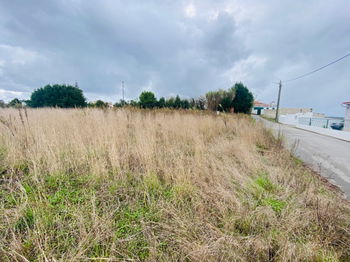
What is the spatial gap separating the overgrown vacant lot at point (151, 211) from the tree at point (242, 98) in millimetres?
24543

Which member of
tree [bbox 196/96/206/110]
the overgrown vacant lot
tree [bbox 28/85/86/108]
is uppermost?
tree [bbox 28/85/86/108]

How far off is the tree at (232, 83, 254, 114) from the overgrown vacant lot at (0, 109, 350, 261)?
24543 mm

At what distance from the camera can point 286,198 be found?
1.75 meters

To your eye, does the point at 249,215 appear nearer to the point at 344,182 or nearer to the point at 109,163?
the point at 109,163

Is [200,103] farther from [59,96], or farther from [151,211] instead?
[59,96]

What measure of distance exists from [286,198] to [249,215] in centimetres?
78

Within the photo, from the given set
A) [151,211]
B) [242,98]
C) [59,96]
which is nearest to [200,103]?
[151,211]

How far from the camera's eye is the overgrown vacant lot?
1057mm

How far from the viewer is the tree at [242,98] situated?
79.6 feet

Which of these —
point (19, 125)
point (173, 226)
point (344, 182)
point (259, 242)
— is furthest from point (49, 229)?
point (344, 182)

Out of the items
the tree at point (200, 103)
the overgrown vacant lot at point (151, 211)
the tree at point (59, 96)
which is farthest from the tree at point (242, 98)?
the tree at point (59, 96)

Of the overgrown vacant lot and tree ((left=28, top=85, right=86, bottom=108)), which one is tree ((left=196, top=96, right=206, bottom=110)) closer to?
the overgrown vacant lot

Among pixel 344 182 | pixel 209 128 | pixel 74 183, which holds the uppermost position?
pixel 209 128

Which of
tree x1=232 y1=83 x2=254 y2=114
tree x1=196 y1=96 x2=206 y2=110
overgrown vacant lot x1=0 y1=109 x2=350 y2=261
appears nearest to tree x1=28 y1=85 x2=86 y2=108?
tree x1=196 y1=96 x2=206 y2=110
